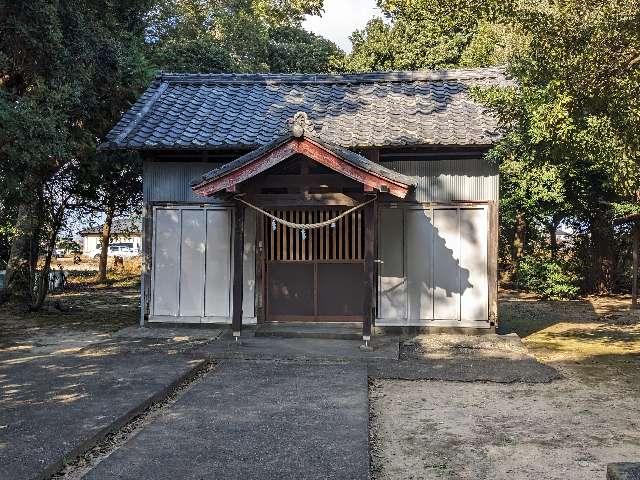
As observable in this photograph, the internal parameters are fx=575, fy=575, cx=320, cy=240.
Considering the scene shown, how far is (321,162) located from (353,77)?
15.4 ft

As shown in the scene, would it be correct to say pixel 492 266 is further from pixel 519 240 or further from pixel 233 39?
pixel 233 39

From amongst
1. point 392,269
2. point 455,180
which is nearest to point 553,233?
point 455,180

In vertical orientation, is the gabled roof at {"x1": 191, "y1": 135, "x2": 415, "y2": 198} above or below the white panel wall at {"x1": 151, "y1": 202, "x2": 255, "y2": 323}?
above

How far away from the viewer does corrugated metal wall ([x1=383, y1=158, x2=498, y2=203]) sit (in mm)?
9969

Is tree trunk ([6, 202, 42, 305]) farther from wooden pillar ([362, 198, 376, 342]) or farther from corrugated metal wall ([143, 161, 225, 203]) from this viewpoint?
wooden pillar ([362, 198, 376, 342])

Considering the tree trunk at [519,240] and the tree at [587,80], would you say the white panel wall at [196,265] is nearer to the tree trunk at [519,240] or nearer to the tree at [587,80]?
the tree at [587,80]

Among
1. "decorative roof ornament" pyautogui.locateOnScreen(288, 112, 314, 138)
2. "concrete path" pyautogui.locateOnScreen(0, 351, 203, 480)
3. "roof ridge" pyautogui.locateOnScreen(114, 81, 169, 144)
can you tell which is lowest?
"concrete path" pyautogui.locateOnScreen(0, 351, 203, 480)

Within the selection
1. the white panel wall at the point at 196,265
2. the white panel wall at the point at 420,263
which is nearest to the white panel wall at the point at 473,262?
the white panel wall at the point at 420,263

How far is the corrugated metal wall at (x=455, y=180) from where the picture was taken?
9969 mm

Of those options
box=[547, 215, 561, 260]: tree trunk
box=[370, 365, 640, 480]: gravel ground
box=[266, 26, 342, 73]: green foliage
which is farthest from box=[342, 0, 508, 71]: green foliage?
box=[370, 365, 640, 480]: gravel ground

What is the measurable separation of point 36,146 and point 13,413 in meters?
A: 4.40

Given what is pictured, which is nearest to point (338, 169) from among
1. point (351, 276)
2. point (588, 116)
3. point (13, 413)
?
point (351, 276)

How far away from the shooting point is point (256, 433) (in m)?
4.88

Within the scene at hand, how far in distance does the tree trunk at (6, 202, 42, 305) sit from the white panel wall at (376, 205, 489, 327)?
8839 millimetres
